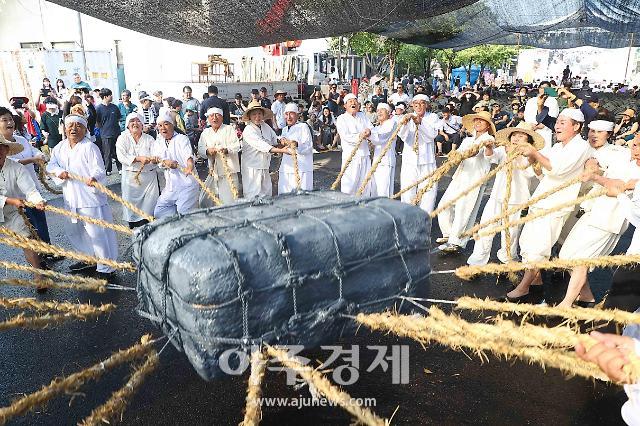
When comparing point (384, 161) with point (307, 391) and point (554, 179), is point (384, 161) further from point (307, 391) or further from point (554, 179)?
point (307, 391)

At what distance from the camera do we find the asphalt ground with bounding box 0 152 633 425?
10.1 ft

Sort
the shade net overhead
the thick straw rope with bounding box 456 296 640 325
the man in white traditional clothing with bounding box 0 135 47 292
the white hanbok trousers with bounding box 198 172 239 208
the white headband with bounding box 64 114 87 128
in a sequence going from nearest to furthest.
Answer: the thick straw rope with bounding box 456 296 640 325
the man in white traditional clothing with bounding box 0 135 47 292
the white headband with bounding box 64 114 87 128
the shade net overhead
the white hanbok trousers with bounding box 198 172 239 208

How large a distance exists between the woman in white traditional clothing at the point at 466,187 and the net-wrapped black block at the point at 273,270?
9.15ft

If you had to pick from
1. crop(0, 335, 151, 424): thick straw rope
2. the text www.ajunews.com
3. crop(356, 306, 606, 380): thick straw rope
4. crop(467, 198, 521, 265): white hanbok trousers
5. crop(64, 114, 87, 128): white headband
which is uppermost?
crop(64, 114, 87, 128): white headband

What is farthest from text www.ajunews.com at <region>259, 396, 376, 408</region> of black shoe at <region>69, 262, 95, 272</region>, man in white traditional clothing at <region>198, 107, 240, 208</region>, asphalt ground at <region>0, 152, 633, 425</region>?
black shoe at <region>69, 262, 95, 272</region>

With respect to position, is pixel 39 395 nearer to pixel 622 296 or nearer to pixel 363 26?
pixel 622 296

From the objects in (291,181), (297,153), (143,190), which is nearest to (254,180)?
(291,181)

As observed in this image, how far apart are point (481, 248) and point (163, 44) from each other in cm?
1686

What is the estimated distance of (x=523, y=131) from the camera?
14.4 ft

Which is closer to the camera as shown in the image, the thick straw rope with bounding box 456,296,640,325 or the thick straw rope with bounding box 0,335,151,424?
the thick straw rope with bounding box 456,296,640,325

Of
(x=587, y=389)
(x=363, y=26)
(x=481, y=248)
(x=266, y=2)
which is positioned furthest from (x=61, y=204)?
(x=587, y=389)

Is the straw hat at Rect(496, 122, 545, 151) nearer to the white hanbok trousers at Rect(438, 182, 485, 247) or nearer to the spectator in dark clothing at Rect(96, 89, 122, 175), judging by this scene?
the white hanbok trousers at Rect(438, 182, 485, 247)

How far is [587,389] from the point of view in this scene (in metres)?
3.36

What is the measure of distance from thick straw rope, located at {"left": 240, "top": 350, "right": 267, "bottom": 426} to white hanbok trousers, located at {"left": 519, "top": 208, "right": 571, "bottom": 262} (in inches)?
126
